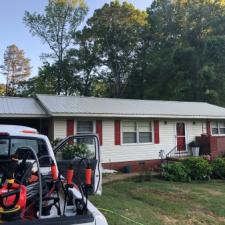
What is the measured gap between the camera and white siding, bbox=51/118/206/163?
13.8m

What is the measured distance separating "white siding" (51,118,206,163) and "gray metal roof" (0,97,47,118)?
97 centimetres

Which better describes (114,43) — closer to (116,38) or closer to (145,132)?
(116,38)

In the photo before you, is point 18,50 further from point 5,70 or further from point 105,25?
point 105,25

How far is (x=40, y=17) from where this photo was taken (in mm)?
32438

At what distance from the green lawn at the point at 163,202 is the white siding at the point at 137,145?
3.24m

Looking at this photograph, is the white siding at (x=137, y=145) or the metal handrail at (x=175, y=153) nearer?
the white siding at (x=137, y=145)

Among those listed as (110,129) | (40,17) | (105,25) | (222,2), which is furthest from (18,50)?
(110,129)

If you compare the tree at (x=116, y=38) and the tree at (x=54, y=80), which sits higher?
the tree at (x=116, y=38)

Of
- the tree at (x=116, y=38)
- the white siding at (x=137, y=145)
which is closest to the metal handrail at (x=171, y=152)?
the white siding at (x=137, y=145)

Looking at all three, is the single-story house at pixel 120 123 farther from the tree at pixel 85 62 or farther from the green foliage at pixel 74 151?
the tree at pixel 85 62

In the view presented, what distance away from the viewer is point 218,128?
18.1 meters

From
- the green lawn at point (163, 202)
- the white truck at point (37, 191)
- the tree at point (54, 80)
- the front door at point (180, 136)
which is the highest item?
the tree at point (54, 80)

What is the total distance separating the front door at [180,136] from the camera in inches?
642

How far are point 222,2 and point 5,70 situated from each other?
28.6 m
